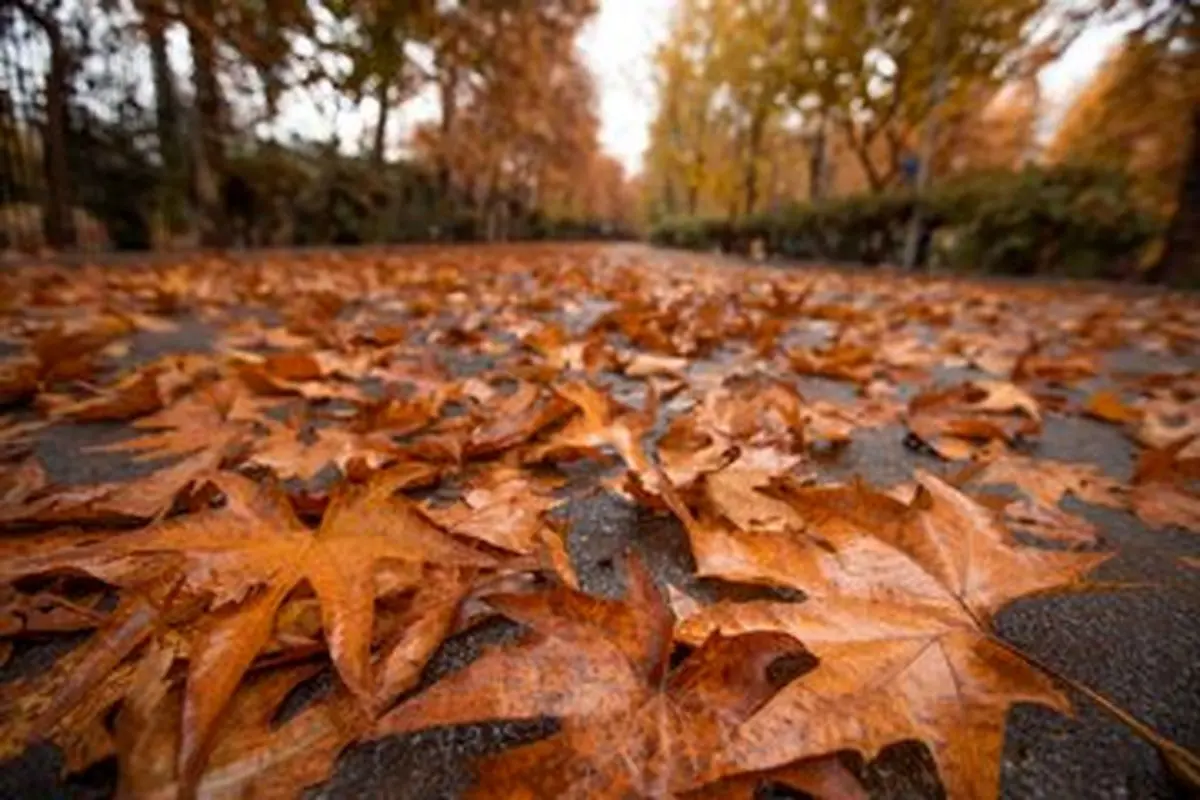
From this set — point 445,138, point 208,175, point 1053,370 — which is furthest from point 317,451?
point 445,138

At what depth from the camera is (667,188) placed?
1239 inches

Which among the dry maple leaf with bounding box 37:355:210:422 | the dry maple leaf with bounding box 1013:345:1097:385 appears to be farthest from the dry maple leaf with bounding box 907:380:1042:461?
the dry maple leaf with bounding box 37:355:210:422

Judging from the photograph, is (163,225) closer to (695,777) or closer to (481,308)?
(481,308)

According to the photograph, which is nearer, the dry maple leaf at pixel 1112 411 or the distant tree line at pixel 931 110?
the dry maple leaf at pixel 1112 411

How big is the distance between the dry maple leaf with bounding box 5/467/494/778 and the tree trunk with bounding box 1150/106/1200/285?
7815 millimetres

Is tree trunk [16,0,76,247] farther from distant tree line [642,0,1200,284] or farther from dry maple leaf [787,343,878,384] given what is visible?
distant tree line [642,0,1200,284]

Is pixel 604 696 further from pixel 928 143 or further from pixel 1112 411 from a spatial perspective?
pixel 928 143

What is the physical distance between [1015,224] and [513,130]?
9165 mm

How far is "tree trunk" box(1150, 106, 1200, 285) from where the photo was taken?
5.99 metres

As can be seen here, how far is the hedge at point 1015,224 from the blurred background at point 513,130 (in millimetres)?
24

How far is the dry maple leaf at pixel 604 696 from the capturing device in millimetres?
438

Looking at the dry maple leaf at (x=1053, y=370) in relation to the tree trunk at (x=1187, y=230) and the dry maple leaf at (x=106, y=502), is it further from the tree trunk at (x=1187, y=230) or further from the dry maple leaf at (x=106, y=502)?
the tree trunk at (x=1187, y=230)

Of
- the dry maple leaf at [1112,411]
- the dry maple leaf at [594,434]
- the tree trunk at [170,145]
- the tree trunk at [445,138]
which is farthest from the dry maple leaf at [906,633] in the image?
the tree trunk at [445,138]

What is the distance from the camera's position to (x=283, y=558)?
62 cm
